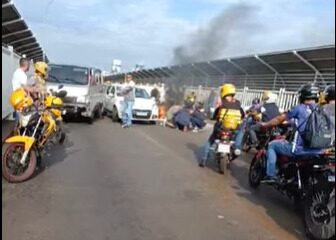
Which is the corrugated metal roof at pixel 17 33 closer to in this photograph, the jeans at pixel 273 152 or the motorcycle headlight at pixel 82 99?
the motorcycle headlight at pixel 82 99

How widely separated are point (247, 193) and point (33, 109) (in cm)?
368

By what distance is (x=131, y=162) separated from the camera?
1073 cm

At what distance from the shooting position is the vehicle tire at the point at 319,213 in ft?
18.5

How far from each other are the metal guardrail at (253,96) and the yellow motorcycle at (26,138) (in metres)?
11.2

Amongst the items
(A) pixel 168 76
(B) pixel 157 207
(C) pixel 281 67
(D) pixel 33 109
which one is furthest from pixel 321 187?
(A) pixel 168 76

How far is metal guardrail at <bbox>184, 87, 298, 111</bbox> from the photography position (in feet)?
63.9

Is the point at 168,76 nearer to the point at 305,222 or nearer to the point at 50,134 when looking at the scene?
the point at 50,134

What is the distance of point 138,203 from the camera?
7.16 m

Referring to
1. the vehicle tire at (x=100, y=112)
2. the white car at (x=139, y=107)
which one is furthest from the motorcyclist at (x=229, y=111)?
the vehicle tire at (x=100, y=112)

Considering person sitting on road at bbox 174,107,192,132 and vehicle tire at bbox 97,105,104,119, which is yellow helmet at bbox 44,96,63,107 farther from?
vehicle tire at bbox 97,105,104,119

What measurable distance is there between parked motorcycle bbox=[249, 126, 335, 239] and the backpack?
4.5 inches

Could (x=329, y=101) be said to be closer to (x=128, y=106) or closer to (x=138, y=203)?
(x=138, y=203)

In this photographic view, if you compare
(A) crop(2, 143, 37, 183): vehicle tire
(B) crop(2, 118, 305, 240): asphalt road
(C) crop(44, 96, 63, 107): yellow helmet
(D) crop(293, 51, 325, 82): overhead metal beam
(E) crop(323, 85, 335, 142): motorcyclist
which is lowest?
(B) crop(2, 118, 305, 240): asphalt road

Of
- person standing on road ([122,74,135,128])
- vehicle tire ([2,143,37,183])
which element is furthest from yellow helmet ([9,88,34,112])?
person standing on road ([122,74,135,128])
